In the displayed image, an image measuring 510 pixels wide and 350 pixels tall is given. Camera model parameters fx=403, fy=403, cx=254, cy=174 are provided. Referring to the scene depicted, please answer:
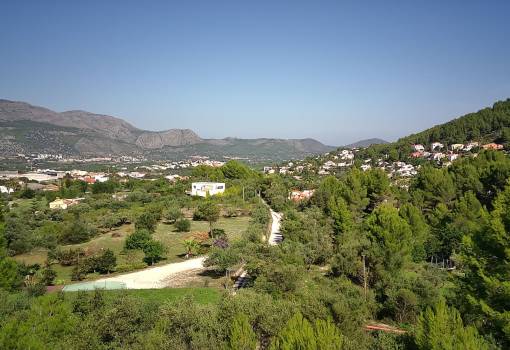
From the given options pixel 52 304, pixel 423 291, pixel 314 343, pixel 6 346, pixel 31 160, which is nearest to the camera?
pixel 314 343

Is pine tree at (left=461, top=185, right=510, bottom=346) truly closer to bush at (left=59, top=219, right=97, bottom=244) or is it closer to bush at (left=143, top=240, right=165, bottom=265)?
bush at (left=143, top=240, right=165, bottom=265)

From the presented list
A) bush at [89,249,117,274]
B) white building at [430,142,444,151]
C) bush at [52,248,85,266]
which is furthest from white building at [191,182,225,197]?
white building at [430,142,444,151]

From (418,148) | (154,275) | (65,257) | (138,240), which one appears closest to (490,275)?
A: (154,275)

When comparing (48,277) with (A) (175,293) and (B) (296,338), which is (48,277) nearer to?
(A) (175,293)

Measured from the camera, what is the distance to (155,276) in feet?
82.8

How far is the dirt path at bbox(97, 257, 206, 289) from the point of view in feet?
76.9

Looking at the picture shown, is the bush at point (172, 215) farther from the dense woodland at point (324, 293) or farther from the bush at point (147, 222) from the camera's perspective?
the dense woodland at point (324, 293)

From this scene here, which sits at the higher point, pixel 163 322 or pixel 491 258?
pixel 491 258

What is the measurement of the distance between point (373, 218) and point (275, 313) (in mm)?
16503

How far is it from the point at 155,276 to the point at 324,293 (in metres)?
14.3

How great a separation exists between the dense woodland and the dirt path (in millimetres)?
1414

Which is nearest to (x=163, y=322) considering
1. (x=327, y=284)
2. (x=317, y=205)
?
(x=327, y=284)

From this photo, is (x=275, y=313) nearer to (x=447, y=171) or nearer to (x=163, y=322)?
(x=163, y=322)

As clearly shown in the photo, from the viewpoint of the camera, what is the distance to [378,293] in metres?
18.8
